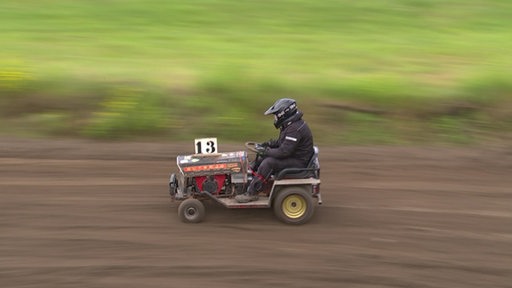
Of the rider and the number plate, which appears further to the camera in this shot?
the number plate

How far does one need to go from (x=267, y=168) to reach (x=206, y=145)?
870mm

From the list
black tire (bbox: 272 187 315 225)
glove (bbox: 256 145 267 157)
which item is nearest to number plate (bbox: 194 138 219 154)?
glove (bbox: 256 145 267 157)

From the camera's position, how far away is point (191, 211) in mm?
7770

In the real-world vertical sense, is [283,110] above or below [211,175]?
above

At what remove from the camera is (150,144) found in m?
10.8

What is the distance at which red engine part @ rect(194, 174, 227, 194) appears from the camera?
7977mm

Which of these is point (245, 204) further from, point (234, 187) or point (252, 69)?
point (252, 69)

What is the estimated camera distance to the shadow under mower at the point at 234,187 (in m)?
7.79

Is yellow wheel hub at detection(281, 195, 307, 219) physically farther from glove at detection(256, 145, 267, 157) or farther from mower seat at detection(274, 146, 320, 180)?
glove at detection(256, 145, 267, 157)

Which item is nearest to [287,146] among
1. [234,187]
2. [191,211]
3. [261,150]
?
[261,150]

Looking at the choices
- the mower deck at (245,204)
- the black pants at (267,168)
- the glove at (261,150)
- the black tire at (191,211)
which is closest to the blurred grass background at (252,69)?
Result: the glove at (261,150)

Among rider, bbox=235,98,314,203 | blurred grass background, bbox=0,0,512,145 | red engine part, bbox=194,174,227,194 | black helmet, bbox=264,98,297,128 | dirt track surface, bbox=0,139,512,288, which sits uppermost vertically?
blurred grass background, bbox=0,0,512,145

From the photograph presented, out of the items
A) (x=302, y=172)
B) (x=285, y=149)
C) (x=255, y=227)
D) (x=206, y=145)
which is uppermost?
(x=206, y=145)

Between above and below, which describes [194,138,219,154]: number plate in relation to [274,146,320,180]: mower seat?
above
